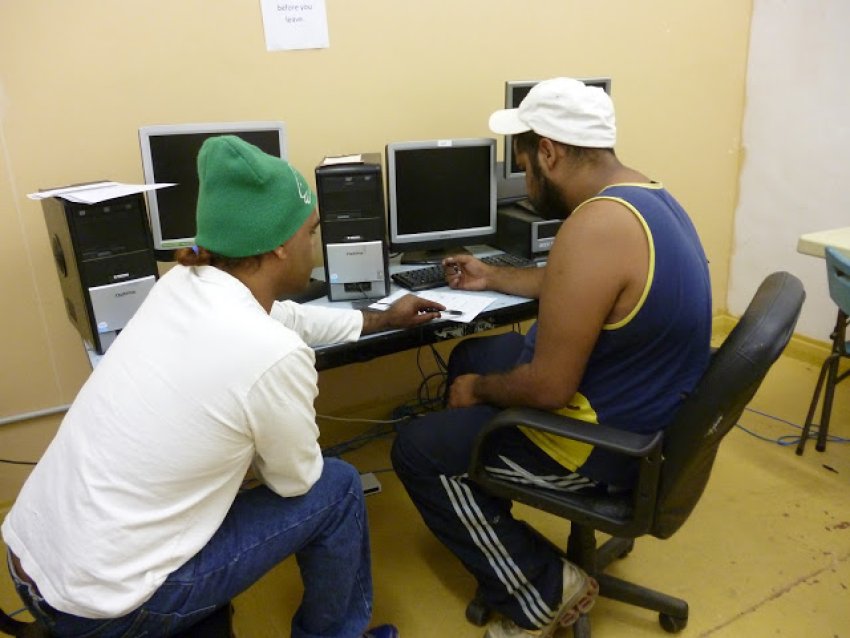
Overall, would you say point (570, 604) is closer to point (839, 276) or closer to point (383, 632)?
point (383, 632)

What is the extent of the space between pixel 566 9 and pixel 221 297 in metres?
2.00

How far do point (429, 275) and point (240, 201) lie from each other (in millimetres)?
932

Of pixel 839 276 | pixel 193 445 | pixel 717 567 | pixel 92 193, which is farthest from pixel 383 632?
pixel 839 276

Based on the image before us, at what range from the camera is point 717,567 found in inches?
73.0

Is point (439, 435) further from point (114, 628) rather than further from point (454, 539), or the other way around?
point (114, 628)

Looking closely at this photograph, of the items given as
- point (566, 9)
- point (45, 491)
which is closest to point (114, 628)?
point (45, 491)

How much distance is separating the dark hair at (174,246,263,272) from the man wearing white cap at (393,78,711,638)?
0.56 m

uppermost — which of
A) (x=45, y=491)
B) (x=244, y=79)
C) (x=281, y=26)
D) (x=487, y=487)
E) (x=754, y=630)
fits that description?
(x=281, y=26)

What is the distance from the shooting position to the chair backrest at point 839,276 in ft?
6.19

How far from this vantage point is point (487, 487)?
1.44 meters

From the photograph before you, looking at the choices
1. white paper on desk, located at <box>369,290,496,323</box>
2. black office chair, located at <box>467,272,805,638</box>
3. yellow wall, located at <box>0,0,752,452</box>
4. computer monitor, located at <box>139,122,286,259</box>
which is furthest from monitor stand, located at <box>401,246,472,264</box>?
black office chair, located at <box>467,272,805,638</box>

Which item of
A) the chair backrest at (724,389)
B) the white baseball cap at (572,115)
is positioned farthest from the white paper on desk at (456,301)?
the chair backrest at (724,389)

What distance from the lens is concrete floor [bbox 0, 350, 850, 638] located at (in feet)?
5.55

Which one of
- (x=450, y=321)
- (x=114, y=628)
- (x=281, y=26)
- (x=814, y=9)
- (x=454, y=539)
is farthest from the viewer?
(x=814, y=9)
